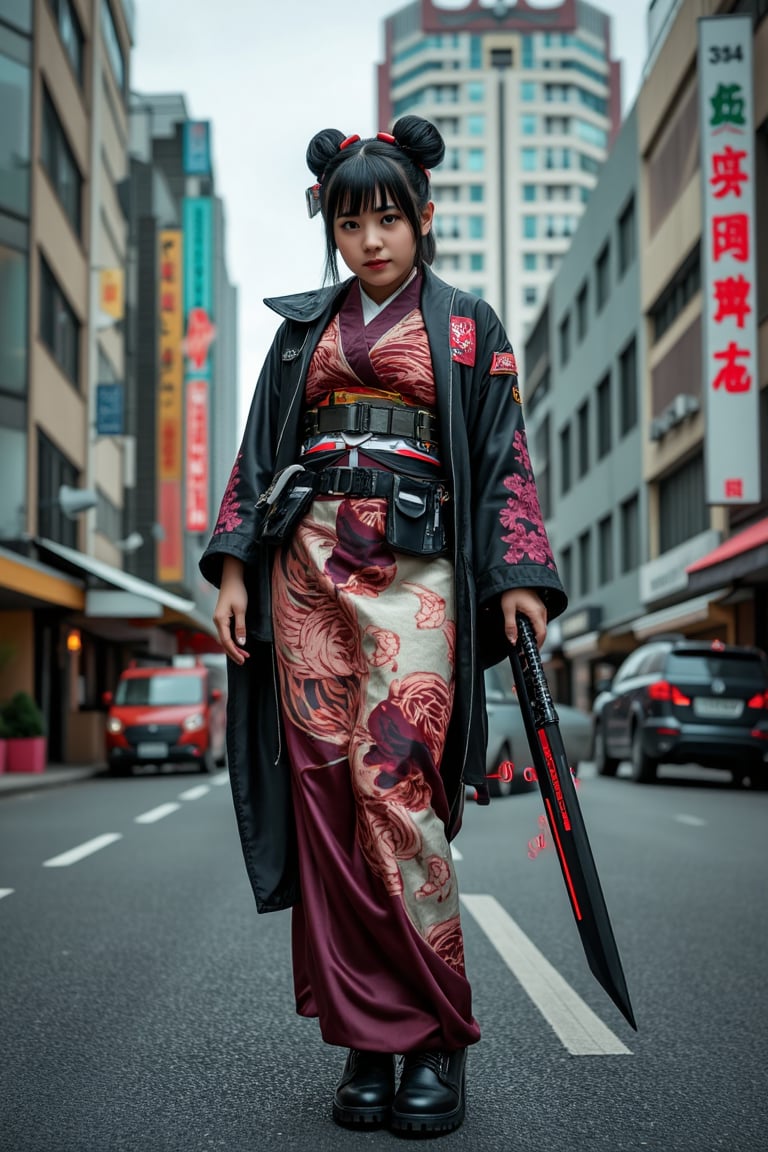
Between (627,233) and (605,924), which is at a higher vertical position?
(627,233)

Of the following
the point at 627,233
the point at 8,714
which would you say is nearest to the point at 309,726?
the point at 8,714

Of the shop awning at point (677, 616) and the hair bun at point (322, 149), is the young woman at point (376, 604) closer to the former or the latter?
the hair bun at point (322, 149)

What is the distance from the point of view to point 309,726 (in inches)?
114

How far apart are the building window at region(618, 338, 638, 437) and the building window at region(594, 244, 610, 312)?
3.86 metres

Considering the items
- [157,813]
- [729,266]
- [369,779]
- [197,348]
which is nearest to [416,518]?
[369,779]

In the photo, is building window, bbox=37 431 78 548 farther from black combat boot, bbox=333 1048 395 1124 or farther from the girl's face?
black combat boot, bbox=333 1048 395 1124

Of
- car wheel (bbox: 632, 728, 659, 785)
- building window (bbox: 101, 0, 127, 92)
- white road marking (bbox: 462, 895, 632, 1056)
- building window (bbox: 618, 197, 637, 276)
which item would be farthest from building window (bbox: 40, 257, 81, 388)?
white road marking (bbox: 462, 895, 632, 1056)

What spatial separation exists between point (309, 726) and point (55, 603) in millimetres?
19173

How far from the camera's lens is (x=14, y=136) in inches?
897

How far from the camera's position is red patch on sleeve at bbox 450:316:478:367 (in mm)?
3002

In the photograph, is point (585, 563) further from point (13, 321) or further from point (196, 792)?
point (196, 792)

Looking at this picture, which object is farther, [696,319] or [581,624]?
[581,624]

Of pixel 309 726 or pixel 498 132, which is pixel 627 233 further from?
pixel 498 132

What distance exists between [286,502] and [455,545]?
0.37 meters
